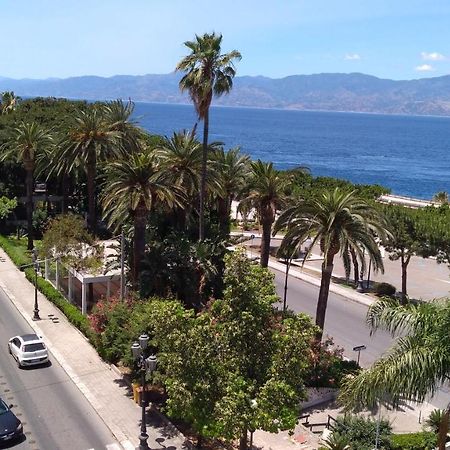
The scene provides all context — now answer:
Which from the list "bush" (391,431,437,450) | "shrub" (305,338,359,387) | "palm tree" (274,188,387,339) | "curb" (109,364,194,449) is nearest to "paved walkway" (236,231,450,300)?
"shrub" (305,338,359,387)

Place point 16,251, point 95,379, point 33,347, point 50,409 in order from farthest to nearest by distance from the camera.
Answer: point 16,251
point 33,347
point 95,379
point 50,409

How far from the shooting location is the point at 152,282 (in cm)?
3123

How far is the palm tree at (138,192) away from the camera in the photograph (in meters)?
30.8

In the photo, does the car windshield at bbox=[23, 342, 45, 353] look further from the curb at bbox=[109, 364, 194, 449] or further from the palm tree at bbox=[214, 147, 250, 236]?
the palm tree at bbox=[214, 147, 250, 236]

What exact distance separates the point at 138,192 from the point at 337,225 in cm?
1033

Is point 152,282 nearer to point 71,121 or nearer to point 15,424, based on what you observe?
point 15,424

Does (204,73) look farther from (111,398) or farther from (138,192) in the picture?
(111,398)

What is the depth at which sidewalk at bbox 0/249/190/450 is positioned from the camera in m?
22.2

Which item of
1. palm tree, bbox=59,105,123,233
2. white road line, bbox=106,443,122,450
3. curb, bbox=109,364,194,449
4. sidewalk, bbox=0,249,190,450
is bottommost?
sidewalk, bbox=0,249,190,450

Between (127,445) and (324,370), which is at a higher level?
(324,370)

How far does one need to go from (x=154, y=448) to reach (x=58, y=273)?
69.4ft

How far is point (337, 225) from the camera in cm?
2622

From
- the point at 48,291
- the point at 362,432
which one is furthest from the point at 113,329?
the point at 48,291

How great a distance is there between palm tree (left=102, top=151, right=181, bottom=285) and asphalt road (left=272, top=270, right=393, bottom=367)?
465 inches
